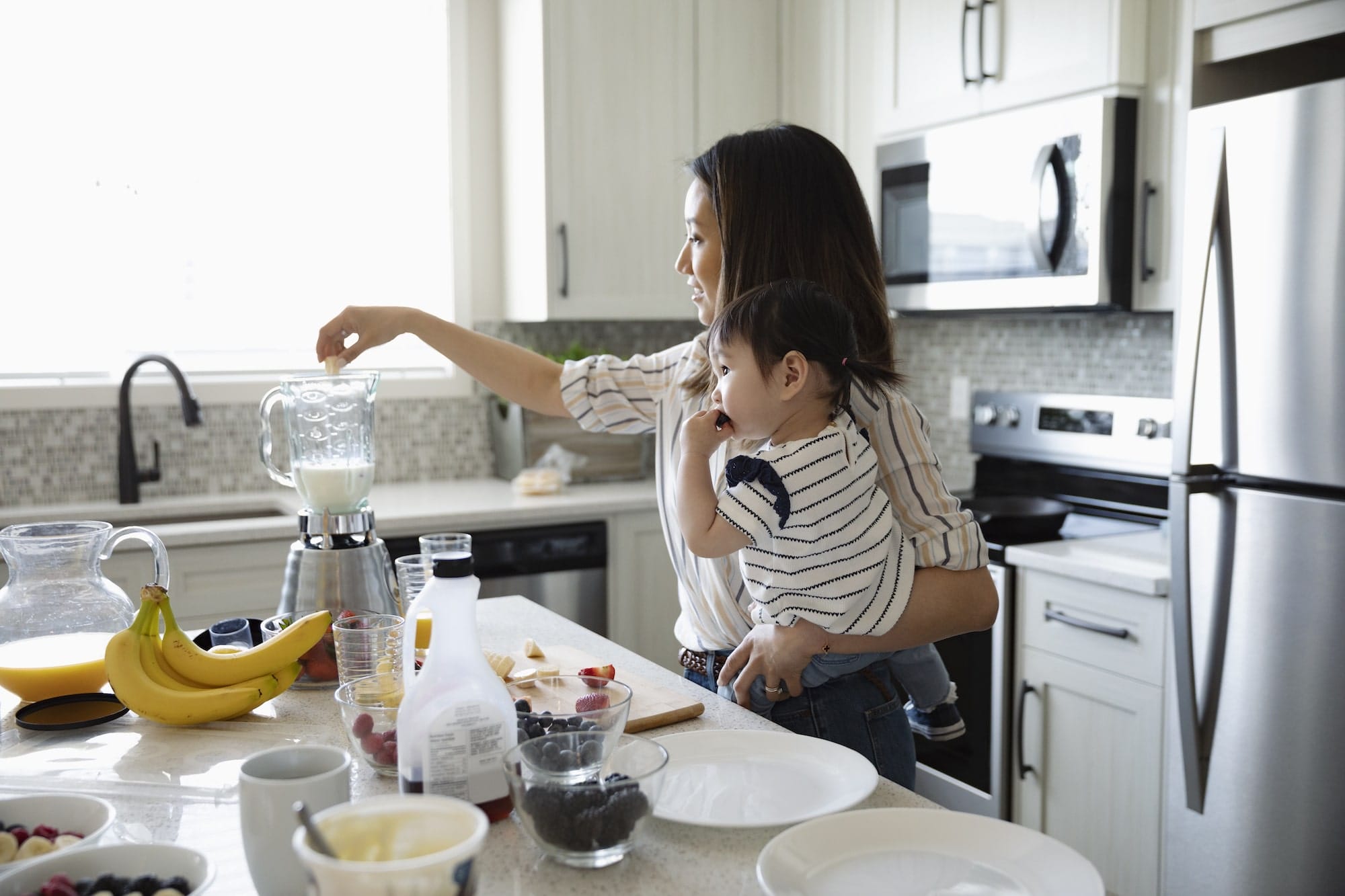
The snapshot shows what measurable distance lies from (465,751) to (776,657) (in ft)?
1.63

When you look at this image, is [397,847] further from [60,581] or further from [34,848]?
[60,581]

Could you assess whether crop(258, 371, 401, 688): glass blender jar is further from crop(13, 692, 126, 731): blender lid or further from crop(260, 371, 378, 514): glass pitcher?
crop(13, 692, 126, 731): blender lid

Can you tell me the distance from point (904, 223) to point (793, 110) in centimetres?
68

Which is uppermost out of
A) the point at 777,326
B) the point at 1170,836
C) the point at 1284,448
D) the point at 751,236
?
the point at 751,236

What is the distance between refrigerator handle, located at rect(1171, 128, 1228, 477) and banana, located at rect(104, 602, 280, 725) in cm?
160

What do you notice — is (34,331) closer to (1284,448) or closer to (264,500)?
(264,500)

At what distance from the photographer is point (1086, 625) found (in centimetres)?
231

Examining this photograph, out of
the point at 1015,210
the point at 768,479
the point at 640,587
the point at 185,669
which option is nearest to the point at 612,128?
the point at 1015,210

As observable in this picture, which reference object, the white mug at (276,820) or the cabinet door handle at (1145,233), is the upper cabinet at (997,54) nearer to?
the cabinet door handle at (1145,233)

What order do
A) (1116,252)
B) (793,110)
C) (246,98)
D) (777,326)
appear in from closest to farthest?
(777,326) < (1116,252) < (246,98) < (793,110)

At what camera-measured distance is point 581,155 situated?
3.17 meters

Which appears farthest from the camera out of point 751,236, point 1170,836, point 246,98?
point 246,98

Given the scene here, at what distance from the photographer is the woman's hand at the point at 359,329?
5.21 ft

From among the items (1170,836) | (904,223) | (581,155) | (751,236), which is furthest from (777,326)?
(581,155)
